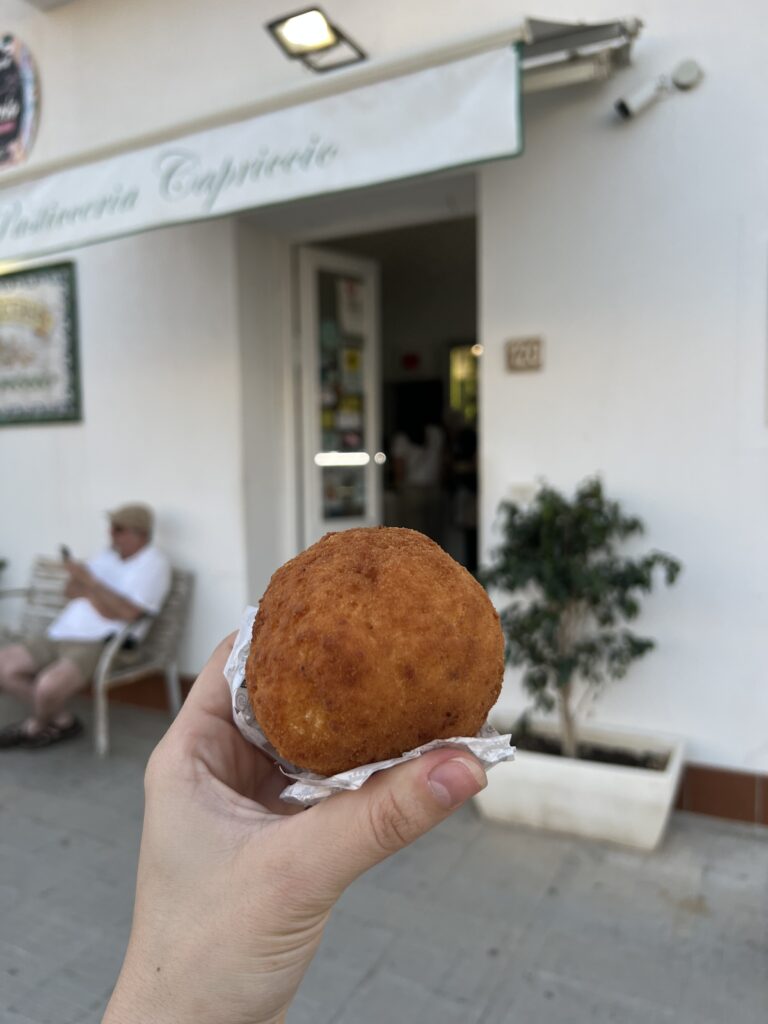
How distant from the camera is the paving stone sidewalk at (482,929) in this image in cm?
237

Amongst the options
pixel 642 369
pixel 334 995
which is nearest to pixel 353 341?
pixel 642 369

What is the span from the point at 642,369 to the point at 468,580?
2.67 m

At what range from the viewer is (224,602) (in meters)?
4.86

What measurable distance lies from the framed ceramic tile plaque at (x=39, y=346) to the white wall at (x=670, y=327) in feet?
10.9

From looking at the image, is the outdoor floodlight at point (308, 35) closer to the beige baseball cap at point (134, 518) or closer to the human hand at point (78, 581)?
the beige baseball cap at point (134, 518)

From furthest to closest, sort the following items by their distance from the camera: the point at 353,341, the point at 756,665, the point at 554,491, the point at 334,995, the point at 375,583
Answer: the point at 353,341, the point at 554,491, the point at 756,665, the point at 334,995, the point at 375,583

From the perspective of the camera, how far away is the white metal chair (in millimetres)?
4410

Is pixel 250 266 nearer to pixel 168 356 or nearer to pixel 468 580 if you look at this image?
pixel 168 356

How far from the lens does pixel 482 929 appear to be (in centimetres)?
272

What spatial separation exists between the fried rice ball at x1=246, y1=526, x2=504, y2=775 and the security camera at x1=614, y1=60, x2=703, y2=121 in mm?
3099

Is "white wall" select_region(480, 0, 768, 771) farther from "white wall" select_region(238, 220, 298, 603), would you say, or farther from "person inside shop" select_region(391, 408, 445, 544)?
"person inside shop" select_region(391, 408, 445, 544)

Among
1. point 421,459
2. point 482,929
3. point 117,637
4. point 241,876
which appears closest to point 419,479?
point 421,459

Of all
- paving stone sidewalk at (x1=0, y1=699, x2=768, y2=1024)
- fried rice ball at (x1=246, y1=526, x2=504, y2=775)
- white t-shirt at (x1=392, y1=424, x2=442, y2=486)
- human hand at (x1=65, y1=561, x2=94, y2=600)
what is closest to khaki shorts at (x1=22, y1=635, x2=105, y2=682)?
human hand at (x1=65, y1=561, x2=94, y2=600)

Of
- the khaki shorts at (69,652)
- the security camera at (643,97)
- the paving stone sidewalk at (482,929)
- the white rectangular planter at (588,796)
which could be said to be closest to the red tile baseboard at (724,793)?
the paving stone sidewalk at (482,929)
